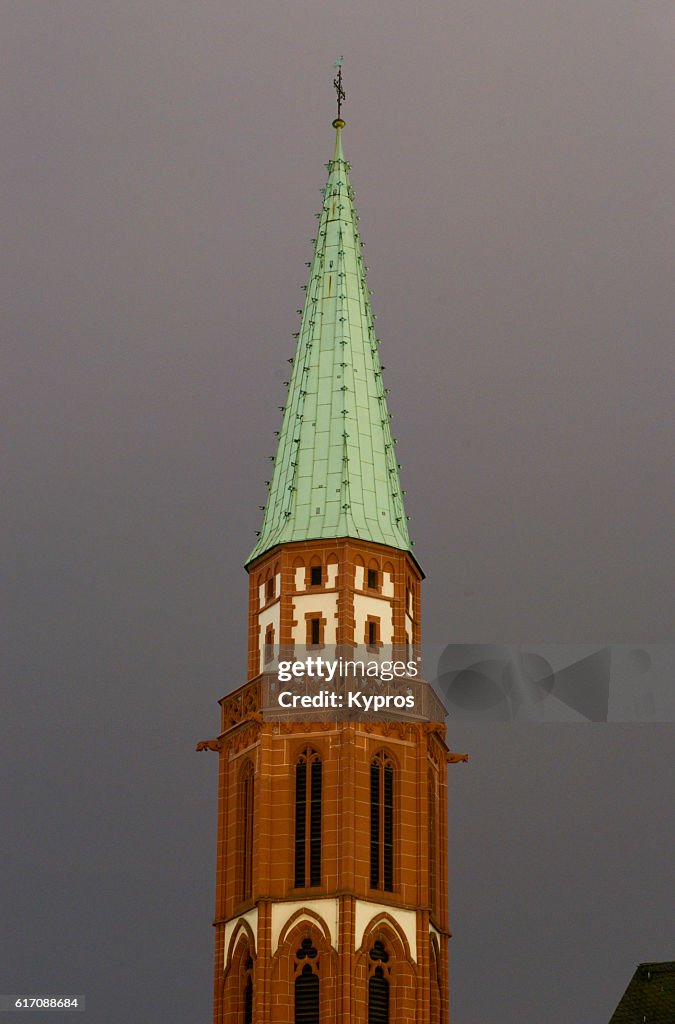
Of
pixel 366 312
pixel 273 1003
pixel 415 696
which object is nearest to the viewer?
pixel 273 1003

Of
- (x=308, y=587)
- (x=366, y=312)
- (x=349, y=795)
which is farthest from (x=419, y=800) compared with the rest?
(x=366, y=312)

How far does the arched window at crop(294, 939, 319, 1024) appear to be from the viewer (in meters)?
80.7

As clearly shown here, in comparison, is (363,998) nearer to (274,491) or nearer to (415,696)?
(415,696)

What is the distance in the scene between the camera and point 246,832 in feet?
278

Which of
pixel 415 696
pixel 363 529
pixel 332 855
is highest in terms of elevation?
pixel 363 529

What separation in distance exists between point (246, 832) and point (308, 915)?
442cm

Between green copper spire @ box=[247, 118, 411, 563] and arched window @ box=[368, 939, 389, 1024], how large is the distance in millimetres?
14909

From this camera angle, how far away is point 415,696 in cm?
8619

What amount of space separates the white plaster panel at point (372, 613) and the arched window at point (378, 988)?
11052 millimetres

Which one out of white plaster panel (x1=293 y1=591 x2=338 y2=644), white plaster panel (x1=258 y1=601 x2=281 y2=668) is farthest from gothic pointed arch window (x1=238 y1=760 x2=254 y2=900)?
white plaster panel (x1=293 y1=591 x2=338 y2=644)

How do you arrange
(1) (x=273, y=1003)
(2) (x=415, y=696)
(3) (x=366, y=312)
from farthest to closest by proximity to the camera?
1. (3) (x=366, y=312)
2. (2) (x=415, y=696)
3. (1) (x=273, y=1003)

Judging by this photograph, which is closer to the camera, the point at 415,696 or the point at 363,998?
the point at 363,998

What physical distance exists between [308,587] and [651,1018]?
751 inches

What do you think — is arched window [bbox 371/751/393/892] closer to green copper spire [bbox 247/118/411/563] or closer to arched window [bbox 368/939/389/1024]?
arched window [bbox 368/939/389/1024]
